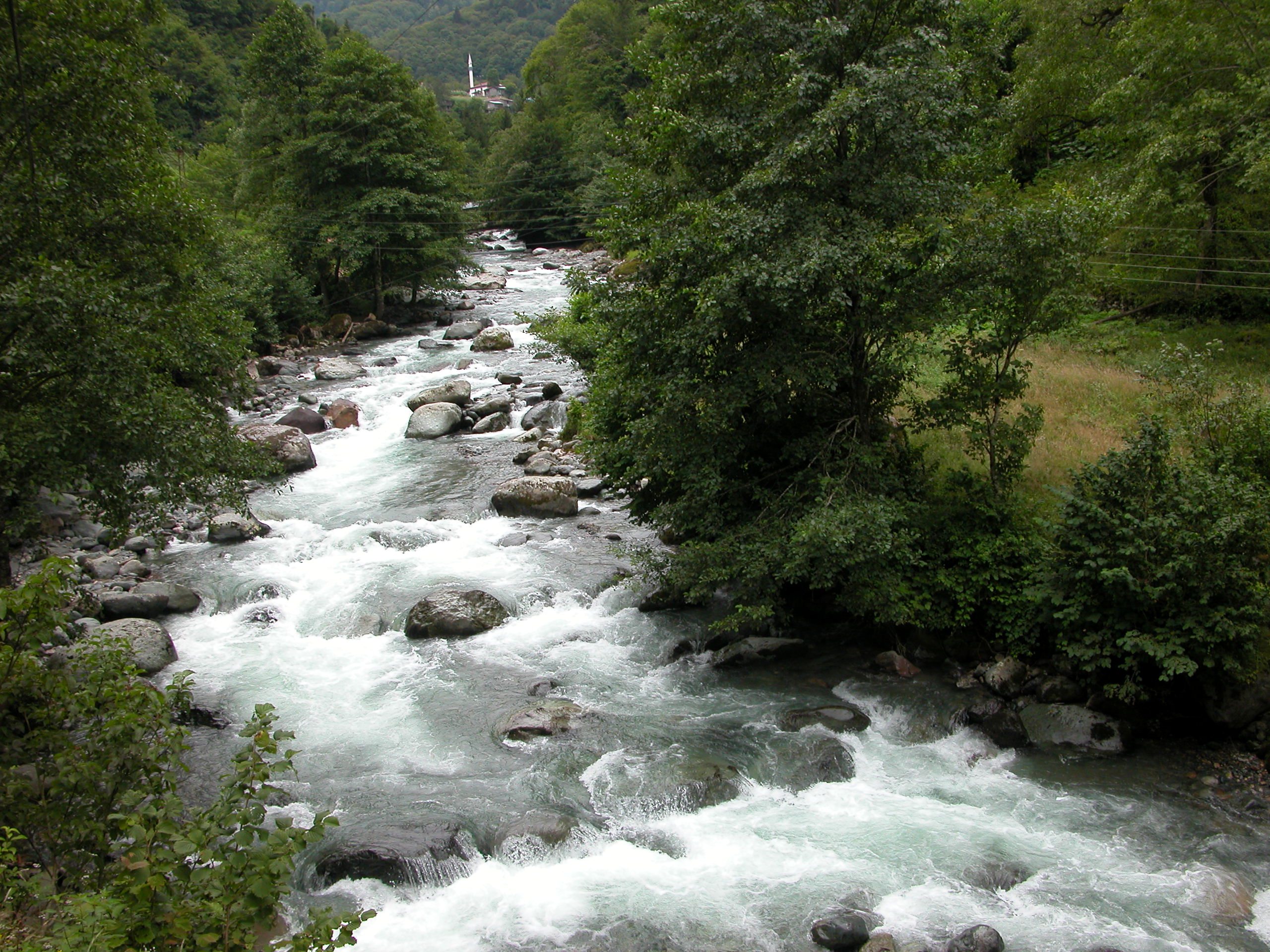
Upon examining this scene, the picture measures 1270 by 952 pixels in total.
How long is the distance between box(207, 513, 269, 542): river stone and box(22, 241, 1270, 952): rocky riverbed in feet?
0.22

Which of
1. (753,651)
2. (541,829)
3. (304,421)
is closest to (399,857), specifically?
(541,829)

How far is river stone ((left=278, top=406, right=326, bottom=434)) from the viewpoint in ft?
80.6

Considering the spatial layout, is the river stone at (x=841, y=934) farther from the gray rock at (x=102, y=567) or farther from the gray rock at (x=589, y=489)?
the gray rock at (x=102, y=567)

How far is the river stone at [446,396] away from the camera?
26.2 meters

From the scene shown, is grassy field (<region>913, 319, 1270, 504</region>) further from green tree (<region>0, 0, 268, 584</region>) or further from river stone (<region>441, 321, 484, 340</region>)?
river stone (<region>441, 321, 484, 340</region>)

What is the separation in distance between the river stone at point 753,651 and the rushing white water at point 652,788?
35cm

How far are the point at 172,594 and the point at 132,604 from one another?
64 centimetres

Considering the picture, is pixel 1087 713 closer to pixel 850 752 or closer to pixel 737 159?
pixel 850 752

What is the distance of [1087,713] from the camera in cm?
1110

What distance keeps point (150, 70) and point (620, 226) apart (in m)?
6.93

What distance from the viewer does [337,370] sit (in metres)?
30.6

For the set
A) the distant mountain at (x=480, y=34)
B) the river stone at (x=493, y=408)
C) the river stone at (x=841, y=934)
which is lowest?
the river stone at (x=841, y=934)

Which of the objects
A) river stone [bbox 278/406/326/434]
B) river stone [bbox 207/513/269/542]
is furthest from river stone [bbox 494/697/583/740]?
river stone [bbox 278/406/326/434]

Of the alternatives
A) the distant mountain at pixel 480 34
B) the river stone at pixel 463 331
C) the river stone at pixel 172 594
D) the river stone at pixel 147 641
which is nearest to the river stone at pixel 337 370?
the river stone at pixel 463 331
